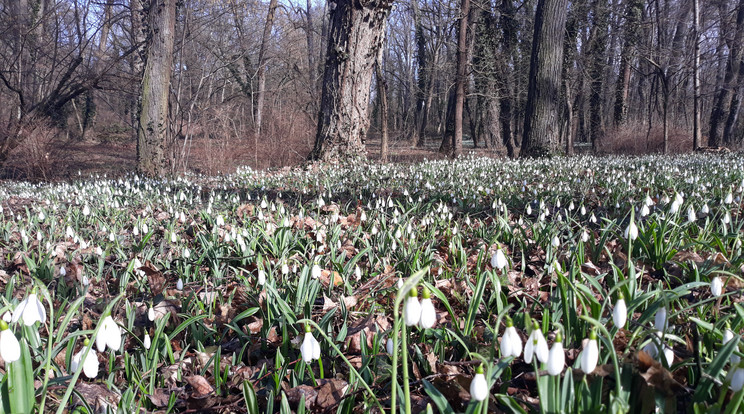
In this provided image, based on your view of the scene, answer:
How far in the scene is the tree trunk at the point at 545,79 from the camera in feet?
35.3

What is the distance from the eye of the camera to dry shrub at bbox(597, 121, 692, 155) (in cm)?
1722

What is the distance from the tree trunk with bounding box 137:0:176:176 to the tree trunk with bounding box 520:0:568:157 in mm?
8030

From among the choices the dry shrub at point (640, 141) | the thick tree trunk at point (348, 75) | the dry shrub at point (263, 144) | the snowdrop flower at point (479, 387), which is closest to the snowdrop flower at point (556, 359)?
the snowdrop flower at point (479, 387)

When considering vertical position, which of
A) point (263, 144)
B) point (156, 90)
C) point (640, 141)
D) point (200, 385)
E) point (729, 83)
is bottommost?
point (200, 385)

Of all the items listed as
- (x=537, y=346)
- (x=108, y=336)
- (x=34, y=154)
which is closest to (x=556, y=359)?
(x=537, y=346)

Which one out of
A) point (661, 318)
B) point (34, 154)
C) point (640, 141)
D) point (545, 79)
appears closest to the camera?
point (661, 318)

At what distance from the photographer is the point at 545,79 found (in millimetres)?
10844

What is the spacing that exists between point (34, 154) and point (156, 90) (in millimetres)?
3545

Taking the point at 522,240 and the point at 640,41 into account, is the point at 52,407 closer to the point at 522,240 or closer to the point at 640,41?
the point at 522,240

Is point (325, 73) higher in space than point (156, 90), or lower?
higher

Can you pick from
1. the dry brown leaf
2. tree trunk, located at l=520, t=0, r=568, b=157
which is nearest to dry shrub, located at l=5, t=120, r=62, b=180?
tree trunk, located at l=520, t=0, r=568, b=157

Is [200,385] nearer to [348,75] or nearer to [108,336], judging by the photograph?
[108,336]

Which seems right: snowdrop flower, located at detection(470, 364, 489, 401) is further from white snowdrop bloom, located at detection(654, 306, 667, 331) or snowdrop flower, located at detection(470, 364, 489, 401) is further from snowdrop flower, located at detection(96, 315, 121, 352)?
snowdrop flower, located at detection(96, 315, 121, 352)

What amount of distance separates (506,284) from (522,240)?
0.87 meters
